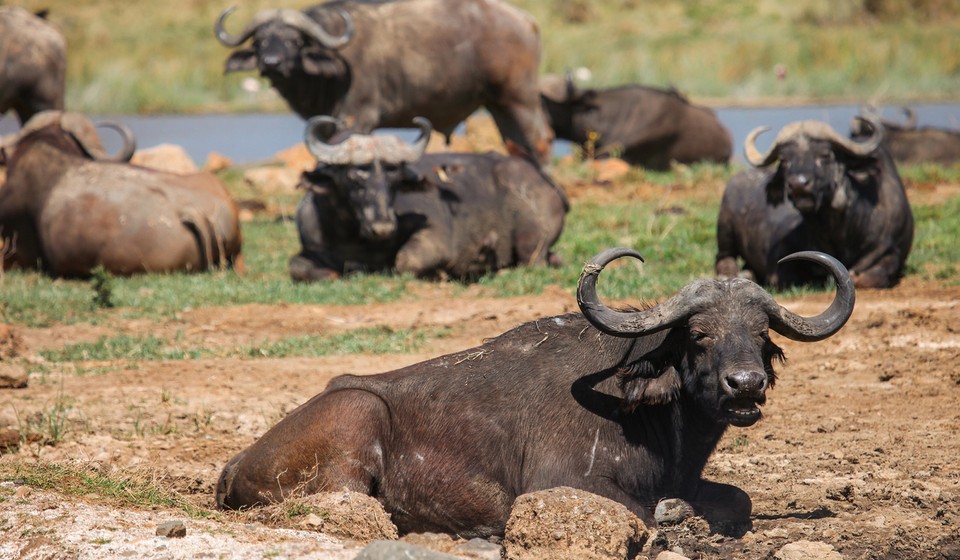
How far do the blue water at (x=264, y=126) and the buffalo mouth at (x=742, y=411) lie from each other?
68.8ft

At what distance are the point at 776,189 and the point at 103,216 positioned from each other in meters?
6.69

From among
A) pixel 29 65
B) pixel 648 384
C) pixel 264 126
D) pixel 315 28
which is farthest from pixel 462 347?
pixel 264 126

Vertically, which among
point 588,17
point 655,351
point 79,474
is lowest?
point 588,17

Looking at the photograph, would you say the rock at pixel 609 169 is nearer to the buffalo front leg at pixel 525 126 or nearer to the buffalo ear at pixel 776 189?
the buffalo front leg at pixel 525 126

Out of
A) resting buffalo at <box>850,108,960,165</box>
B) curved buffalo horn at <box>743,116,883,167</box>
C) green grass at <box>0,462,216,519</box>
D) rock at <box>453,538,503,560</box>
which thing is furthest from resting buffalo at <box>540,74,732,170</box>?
rock at <box>453,538,503,560</box>

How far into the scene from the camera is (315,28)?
16469 mm

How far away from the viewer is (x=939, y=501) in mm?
6473

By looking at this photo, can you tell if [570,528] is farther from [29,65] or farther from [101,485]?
[29,65]

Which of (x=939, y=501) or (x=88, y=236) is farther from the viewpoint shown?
(x=88, y=236)

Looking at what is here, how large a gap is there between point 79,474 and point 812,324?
362 cm

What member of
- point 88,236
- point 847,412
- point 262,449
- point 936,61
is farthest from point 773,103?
point 262,449

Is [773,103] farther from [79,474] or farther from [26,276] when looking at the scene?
[79,474]

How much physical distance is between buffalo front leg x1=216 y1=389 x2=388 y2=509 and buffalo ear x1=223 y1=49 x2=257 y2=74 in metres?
11.5

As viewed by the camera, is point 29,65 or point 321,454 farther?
point 29,65
